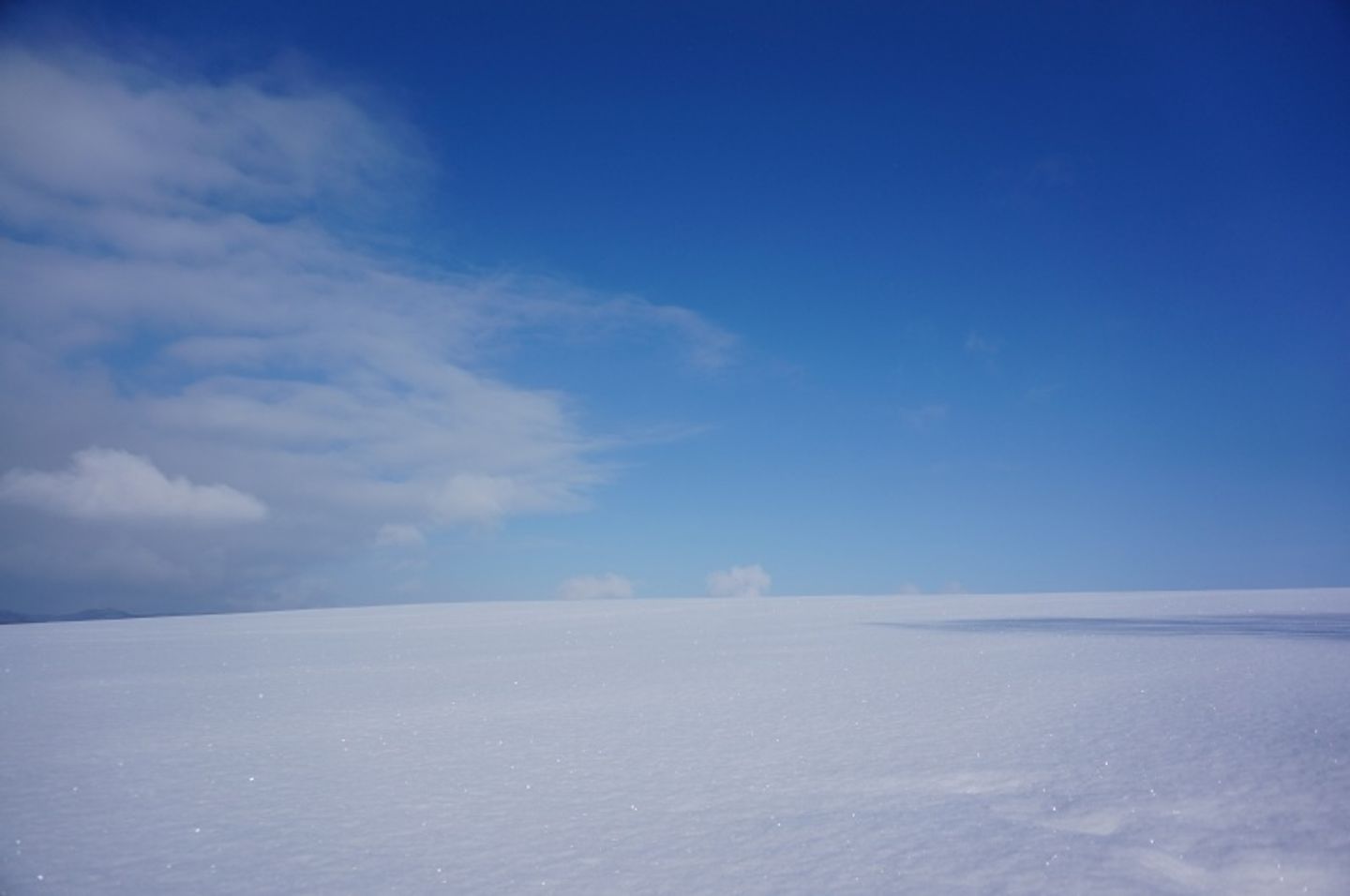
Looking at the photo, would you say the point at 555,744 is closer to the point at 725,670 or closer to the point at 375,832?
the point at 375,832

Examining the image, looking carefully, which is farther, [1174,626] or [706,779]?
[1174,626]

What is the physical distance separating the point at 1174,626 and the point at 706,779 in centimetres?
1642

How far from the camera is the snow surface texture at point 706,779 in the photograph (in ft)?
13.9

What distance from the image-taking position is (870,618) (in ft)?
85.0

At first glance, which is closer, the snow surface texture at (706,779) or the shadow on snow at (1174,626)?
the snow surface texture at (706,779)

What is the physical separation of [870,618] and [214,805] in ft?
74.7

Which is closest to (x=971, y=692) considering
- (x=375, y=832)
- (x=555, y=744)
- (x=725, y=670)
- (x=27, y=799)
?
(x=725, y=670)

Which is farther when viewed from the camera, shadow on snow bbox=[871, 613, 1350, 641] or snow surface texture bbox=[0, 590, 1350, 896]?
shadow on snow bbox=[871, 613, 1350, 641]

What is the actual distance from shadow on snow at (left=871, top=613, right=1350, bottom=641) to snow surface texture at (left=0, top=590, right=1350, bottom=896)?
316 centimetres

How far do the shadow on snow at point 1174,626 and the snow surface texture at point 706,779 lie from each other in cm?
316

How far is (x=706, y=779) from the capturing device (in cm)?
593

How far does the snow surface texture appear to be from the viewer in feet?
13.9

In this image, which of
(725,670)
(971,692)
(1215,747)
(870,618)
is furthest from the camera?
(870,618)

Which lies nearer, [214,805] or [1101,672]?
[214,805]
